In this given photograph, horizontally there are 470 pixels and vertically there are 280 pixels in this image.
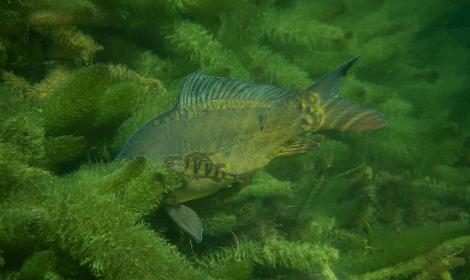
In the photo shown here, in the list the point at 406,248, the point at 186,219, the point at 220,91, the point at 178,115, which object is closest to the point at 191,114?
the point at 178,115

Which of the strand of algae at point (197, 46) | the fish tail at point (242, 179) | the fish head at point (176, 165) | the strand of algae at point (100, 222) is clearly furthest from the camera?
the strand of algae at point (197, 46)

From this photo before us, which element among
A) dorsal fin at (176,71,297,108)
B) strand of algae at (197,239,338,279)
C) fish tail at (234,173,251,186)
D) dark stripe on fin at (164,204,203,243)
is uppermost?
dorsal fin at (176,71,297,108)

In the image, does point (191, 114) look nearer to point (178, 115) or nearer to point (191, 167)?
point (178, 115)

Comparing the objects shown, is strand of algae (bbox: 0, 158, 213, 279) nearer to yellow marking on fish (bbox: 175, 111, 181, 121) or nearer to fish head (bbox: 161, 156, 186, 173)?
fish head (bbox: 161, 156, 186, 173)

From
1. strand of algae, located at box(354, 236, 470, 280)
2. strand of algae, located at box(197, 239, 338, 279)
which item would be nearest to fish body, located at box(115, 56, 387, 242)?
strand of algae, located at box(197, 239, 338, 279)

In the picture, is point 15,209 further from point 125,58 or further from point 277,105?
point 125,58

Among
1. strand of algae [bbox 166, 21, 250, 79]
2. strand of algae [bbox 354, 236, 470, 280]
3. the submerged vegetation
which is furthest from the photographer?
strand of algae [bbox 166, 21, 250, 79]

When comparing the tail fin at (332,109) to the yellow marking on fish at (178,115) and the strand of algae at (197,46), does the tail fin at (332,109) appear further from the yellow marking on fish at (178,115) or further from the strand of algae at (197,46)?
the strand of algae at (197,46)

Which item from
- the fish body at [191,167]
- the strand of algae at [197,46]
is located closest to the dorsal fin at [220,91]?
the fish body at [191,167]
